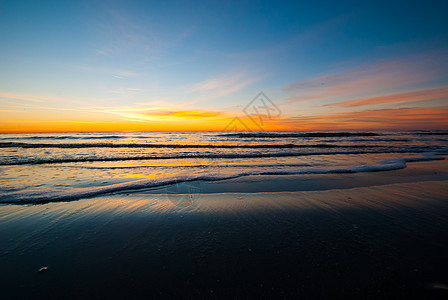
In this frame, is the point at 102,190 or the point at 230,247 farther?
the point at 102,190

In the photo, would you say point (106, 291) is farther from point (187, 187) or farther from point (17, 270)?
point (187, 187)

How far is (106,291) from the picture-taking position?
205 centimetres

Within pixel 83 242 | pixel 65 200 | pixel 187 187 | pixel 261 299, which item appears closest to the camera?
pixel 261 299

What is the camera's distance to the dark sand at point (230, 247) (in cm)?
205

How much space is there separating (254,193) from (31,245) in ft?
15.8

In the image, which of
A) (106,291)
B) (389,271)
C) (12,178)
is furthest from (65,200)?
(389,271)

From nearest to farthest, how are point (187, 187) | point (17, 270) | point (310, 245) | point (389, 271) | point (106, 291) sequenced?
point (106, 291), point (389, 271), point (17, 270), point (310, 245), point (187, 187)

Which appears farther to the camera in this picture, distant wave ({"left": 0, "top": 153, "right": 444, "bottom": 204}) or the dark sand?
distant wave ({"left": 0, "top": 153, "right": 444, "bottom": 204})

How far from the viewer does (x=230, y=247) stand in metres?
2.79

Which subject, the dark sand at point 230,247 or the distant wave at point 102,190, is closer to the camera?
the dark sand at point 230,247

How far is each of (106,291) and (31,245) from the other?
6.69ft

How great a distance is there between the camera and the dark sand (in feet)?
6.73

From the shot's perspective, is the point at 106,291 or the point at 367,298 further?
the point at 106,291

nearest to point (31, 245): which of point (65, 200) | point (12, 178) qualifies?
point (65, 200)
